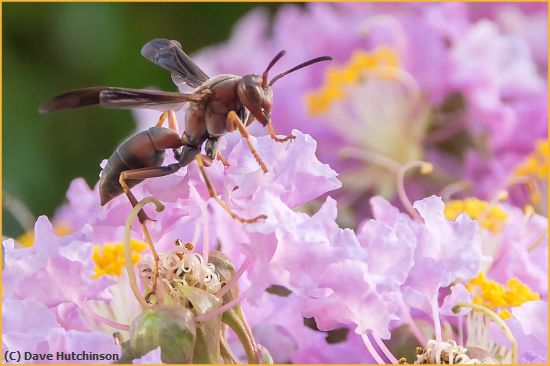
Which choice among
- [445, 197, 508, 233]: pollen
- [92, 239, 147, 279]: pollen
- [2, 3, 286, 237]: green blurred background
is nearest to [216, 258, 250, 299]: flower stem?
[92, 239, 147, 279]: pollen

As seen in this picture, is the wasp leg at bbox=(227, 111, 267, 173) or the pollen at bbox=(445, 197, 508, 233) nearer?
the wasp leg at bbox=(227, 111, 267, 173)

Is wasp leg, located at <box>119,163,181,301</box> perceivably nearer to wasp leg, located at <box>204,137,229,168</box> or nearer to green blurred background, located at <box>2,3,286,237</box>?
wasp leg, located at <box>204,137,229,168</box>

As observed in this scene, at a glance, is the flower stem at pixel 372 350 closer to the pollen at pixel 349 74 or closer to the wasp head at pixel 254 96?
the wasp head at pixel 254 96

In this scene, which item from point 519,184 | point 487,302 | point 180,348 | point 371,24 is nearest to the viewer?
point 180,348

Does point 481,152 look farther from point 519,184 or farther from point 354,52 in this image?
point 354,52

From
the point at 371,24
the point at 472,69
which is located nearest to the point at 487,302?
the point at 472,69
